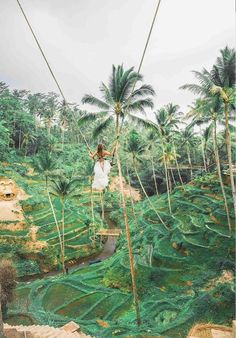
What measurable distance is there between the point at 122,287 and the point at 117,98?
913cm

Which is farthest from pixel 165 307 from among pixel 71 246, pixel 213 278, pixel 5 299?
pixel 71 246

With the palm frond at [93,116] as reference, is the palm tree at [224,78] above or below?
above

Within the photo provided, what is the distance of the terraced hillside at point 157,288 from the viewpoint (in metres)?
10.1

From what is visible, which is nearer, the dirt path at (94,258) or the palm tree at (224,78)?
the palm tree at (224,78)

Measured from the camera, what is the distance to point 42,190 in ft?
103

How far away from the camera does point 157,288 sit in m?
13.4

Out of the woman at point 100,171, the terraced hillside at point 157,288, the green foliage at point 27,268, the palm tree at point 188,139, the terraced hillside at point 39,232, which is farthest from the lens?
the palm tree at point 188,139

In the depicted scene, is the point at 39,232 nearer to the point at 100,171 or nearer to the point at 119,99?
the point at 119,99

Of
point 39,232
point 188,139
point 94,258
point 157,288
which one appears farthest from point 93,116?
point 188,139

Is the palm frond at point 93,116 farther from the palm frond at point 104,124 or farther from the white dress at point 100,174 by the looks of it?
the white dress at point 100,174

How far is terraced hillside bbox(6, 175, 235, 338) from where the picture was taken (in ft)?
33.2

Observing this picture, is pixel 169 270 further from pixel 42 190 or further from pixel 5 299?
pixel 42 190

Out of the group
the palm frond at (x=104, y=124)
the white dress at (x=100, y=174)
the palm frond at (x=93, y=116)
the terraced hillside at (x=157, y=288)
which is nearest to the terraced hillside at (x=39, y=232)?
the terraced hillside at (x=157, y=288)


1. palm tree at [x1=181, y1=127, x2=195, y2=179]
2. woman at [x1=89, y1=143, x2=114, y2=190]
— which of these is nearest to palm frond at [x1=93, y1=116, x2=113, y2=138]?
woman at [x1=89, y1=143, x2=114, y2=190]
